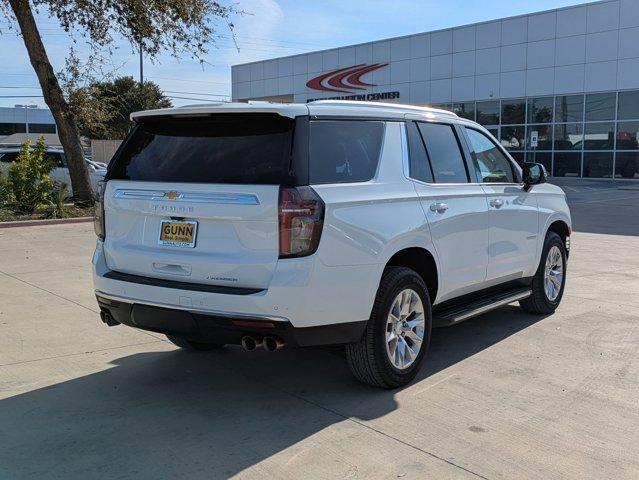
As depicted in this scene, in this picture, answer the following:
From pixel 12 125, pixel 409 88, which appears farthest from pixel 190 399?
pixel 12 125

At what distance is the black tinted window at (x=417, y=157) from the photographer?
16.1 feet

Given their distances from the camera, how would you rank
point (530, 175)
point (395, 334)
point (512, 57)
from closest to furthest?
point (395, 334) < point (530, 175) < point (512, 57)

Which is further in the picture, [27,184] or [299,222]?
[27,184]

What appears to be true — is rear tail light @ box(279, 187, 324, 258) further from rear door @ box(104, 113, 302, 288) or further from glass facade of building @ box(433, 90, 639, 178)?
glass facade of building @ box(433, 90, 639, 178)

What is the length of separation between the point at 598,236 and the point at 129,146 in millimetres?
11600

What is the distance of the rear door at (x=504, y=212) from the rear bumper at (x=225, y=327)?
2058mm

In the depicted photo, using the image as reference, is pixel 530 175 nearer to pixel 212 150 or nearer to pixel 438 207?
pixel 438 207

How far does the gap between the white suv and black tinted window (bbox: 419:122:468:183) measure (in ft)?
0.08

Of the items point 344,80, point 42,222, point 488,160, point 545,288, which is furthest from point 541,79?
point 488,160

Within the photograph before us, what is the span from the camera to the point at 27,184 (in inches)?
611

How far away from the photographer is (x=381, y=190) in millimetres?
4453

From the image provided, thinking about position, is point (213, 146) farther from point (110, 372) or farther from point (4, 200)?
point (4, 200)

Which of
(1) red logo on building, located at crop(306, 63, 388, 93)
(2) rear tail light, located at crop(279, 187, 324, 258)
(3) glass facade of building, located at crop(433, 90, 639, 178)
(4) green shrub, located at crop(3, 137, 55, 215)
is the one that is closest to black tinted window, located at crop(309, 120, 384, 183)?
(2) rear tail light, located at crop(279, 187, 324, 258)

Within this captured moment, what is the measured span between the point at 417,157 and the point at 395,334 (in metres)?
1.38
